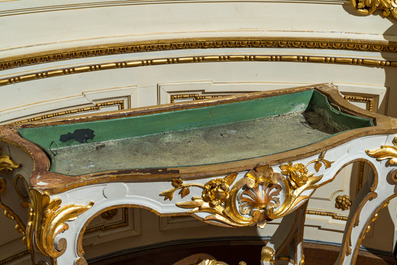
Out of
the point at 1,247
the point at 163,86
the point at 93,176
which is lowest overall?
the point at 1,247

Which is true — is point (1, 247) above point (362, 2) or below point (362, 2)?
below

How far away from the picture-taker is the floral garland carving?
171 centimetres

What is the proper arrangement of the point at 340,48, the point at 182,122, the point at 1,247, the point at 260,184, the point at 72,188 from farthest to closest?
1. the point at 340,48
2. the point at 1,247
3. the point at 182,122
4. the point at 260,184
5. the point at 72,188

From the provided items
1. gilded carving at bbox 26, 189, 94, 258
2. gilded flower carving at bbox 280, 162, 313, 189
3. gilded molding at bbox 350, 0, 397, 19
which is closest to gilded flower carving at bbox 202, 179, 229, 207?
gilded flower carving at bbox 280, 162, 313, 189

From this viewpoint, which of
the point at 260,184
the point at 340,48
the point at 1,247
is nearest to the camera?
the point at 260,184

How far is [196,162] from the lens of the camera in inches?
70.8

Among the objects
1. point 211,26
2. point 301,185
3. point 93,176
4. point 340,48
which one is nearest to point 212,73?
point 211,26

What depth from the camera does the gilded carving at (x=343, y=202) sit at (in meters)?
2.58

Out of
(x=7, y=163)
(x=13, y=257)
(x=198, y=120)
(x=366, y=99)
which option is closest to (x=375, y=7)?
(x=366, y=99)

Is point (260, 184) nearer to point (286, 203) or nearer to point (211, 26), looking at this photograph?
point (286, 203)

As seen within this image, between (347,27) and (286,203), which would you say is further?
(347,27)

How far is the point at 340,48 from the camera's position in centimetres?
244

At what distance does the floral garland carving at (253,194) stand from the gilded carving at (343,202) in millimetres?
781

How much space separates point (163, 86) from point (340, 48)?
62 centimetres
